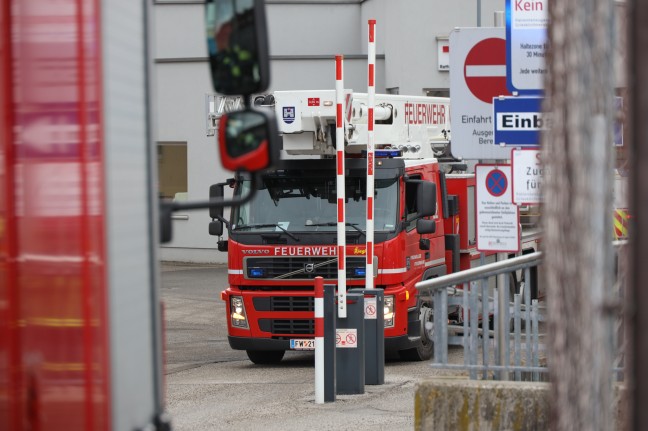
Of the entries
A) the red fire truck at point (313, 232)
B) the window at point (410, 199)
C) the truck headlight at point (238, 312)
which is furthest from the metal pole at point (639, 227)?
the truck headlight at point (238, 312)

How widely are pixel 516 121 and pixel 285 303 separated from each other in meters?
5.68

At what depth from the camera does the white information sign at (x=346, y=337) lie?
42.4 feet

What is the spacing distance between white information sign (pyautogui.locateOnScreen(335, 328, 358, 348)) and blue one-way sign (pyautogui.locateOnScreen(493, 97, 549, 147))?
360 cm

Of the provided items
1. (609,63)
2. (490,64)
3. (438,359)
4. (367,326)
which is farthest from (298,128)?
(609,63)

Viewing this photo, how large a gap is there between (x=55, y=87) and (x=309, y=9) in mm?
27334

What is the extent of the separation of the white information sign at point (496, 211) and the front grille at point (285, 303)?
4.88m

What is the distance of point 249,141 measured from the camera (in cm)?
427

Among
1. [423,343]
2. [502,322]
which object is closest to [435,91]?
[423,343]

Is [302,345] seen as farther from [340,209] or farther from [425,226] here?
[340,209]

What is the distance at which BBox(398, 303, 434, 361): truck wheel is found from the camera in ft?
50.9

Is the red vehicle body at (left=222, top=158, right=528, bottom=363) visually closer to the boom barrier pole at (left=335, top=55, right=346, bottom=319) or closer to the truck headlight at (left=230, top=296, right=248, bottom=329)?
the truck headlight at (left=230, top=296, right=248, bottom=329)

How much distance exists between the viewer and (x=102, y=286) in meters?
3.69

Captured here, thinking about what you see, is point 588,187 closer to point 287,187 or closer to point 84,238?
point 84,238

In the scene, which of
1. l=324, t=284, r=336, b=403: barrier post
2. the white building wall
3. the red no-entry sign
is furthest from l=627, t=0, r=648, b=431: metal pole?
the white building wall
